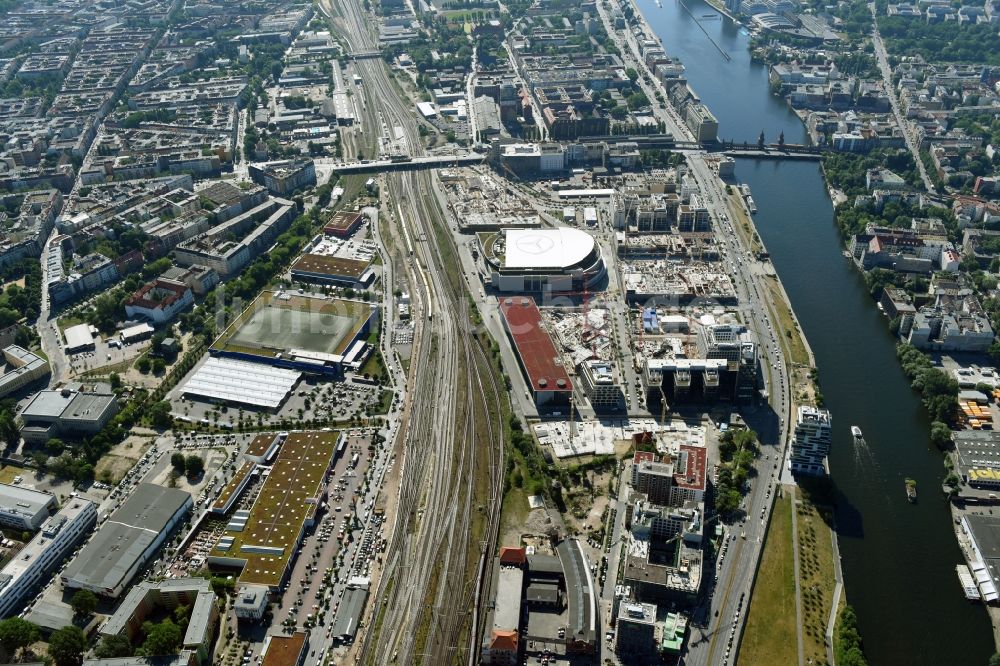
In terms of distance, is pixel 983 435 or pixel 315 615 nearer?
pixel 315 615

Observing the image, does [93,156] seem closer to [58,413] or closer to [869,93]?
[58,413]

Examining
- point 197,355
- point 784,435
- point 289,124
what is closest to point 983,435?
point 784,435

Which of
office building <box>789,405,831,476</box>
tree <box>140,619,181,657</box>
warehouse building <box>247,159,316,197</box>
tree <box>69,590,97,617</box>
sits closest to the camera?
tree <box>140,619,181,657</box>

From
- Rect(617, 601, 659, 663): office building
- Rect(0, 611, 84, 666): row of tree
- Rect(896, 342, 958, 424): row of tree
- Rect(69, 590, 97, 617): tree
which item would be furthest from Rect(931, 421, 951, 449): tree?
Rect(0, 611, 84, 666): row of tree

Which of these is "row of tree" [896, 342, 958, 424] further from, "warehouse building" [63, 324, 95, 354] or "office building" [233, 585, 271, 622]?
"warehouse building" [63, 324, 95, 354]

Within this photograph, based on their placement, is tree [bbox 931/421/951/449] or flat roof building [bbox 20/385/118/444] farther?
flat roof building [bbox 20/385/118/444]

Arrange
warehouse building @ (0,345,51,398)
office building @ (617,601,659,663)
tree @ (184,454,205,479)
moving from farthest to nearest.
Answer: warehouse building @ (0,345,51,398)
tree @ (184,454,205,479)
office building @ (617,601,659,663)

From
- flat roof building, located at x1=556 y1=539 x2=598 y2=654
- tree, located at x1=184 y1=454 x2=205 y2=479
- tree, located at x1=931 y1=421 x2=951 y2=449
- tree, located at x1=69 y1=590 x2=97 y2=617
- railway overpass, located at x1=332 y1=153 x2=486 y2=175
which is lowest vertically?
tree, located at x1=69 y1=590 x2=97 y2=617
